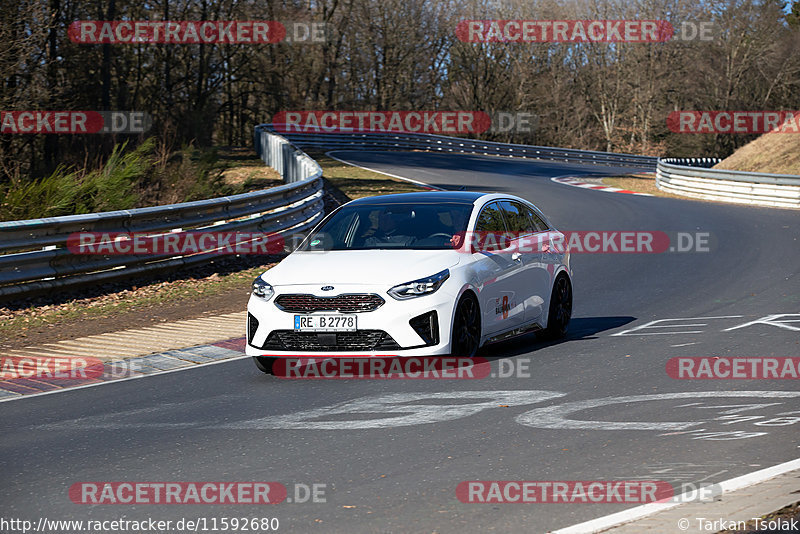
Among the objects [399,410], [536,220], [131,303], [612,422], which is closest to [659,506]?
[612,422]

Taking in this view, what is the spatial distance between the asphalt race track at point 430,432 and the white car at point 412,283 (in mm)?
358

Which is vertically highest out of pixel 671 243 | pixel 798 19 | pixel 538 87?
pixel 798 19

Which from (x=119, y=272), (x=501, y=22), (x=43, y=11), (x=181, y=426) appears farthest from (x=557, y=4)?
(x=181, y=426)

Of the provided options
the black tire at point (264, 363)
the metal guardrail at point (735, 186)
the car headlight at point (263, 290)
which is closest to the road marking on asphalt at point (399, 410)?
the car headlight at point (263, 290)

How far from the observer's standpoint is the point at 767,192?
31219mm

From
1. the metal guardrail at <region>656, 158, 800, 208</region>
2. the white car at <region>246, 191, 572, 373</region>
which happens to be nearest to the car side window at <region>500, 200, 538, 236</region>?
the white car at <region>246, 191, 572, 373</region>

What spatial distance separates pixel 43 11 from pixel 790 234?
1880 centimetres

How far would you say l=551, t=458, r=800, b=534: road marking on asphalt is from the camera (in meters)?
5.04

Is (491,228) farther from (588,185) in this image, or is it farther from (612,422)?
(588,185)

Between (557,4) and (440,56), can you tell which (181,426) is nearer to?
(440,56)

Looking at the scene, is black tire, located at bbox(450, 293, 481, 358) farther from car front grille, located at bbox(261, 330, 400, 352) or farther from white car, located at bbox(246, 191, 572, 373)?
car front grille, located at bbox(261, 330, 400, 352)

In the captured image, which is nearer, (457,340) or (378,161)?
(457,340)

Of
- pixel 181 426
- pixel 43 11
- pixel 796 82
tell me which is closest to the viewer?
pixel 181 426

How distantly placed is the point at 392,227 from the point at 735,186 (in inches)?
974
